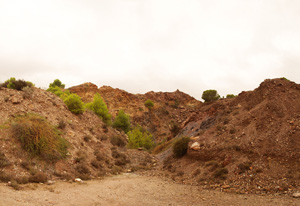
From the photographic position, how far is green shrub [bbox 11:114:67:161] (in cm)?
1480

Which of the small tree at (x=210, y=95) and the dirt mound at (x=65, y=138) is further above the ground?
the small tree at (x=210, y=95)

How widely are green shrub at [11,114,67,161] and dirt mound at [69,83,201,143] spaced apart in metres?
34.7

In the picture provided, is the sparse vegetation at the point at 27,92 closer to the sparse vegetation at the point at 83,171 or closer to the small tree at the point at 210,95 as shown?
the sparse vegetation at the point at 83,171

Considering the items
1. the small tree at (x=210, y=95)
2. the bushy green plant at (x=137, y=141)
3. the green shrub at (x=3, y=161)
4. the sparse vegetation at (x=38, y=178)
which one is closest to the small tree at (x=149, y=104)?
the small tree at (x=210, y=95)

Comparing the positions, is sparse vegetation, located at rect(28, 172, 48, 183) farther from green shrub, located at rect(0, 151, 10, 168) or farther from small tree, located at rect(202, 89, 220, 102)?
small tree, located at rect(202, 89, 220, 102)

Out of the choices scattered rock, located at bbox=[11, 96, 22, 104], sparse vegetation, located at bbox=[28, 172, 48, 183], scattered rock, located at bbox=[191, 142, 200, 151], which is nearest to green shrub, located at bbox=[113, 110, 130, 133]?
scattered rock, located at bbox=[191, 142, 200, 151]

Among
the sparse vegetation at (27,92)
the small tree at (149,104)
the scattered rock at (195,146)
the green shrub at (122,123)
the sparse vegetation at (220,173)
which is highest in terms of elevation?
the small tree at (149,104)

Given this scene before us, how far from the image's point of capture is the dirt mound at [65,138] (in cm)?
1355

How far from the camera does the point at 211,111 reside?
2906 cm

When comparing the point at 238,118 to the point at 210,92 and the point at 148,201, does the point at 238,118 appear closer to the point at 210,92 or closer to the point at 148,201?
the point at 148,201

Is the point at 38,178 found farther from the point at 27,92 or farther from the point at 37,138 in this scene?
the point at 27,92

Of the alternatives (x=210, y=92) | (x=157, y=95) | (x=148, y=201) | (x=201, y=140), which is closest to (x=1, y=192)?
(x=148, y=201)

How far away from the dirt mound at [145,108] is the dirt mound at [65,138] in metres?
27.8

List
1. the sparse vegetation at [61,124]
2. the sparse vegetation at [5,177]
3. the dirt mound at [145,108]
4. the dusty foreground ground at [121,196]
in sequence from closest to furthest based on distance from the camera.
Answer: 1. the dusty foreground ground at [121,196]
2. the sparse vegetation at [5,177]
3. the sparse vegetation at [61,124]
4. the dirt mound at [145,108]
